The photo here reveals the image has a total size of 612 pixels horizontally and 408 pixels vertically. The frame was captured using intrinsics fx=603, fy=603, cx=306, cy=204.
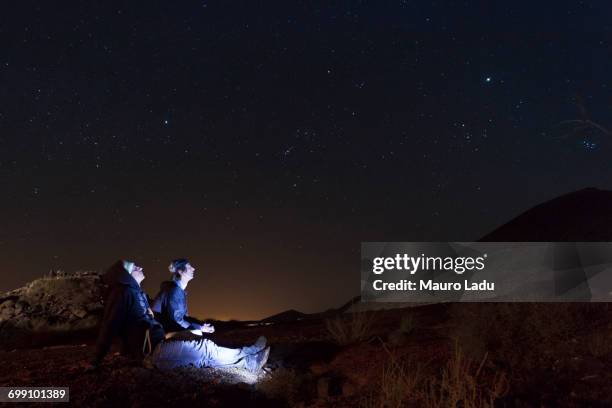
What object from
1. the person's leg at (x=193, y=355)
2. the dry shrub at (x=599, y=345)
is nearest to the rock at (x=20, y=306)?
the person's leg at (x=193, y=355)

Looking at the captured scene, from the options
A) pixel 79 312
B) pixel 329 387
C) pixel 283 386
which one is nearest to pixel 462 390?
pixel 329 387

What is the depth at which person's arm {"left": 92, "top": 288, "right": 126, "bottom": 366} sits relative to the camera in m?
7.89

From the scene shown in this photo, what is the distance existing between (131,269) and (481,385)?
4.82 meters

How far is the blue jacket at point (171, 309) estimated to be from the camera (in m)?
8.84

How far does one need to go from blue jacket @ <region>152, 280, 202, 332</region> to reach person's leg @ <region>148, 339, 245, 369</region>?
48 cm

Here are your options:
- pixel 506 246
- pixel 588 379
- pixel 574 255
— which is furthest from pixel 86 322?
pixel 506 246

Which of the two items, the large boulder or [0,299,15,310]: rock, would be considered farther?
[0,299,15,310]: rock

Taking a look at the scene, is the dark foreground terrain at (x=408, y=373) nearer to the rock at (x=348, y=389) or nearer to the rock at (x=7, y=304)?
the rock at (x=348, y=389)

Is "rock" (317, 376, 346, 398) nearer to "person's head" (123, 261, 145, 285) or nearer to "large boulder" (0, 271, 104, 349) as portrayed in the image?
"person's head" (123, 261, 145, 285)

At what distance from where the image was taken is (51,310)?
66.4 feet

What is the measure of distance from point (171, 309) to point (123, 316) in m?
0.93

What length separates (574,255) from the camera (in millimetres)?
29312

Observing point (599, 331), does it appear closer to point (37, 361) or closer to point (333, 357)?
point (333, 357)

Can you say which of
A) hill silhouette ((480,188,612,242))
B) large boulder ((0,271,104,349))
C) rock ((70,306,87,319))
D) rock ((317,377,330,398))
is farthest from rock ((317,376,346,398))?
hill silhouette ((480,188,612,242))
